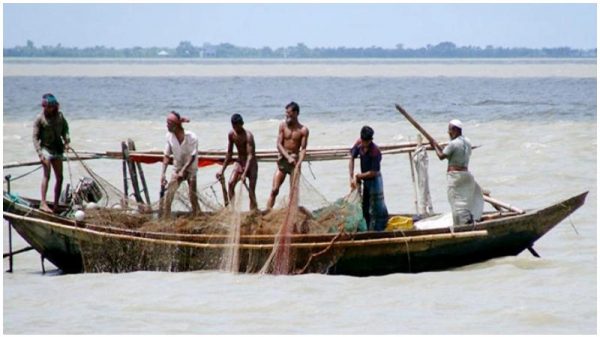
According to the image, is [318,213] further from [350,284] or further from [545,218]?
[545,218]

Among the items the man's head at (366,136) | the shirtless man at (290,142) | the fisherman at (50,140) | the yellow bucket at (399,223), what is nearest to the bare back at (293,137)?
the shirtless man at (290,142)

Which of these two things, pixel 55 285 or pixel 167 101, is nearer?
pixel 55 285

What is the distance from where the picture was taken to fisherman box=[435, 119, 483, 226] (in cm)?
1095

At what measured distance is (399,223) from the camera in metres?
11.5

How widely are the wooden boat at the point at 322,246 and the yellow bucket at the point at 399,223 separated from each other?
388 millimetres

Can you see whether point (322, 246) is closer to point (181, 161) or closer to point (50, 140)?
point (181, 161)

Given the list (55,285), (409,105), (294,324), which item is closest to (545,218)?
(294,324)

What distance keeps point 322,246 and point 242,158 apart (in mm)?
1332

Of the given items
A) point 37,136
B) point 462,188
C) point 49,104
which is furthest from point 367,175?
point 37,136

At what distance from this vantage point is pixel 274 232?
1120cm

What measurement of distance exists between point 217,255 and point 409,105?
29.7 meters

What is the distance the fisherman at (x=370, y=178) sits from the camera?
36.2ft

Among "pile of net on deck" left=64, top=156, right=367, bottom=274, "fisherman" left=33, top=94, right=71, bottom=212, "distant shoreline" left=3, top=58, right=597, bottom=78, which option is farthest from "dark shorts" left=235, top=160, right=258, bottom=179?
"distant shoreline" left=3, top=58, right=597, bottom=78

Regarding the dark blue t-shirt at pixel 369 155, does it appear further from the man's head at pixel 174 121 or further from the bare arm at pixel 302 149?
the man's head at pixel 174 121
